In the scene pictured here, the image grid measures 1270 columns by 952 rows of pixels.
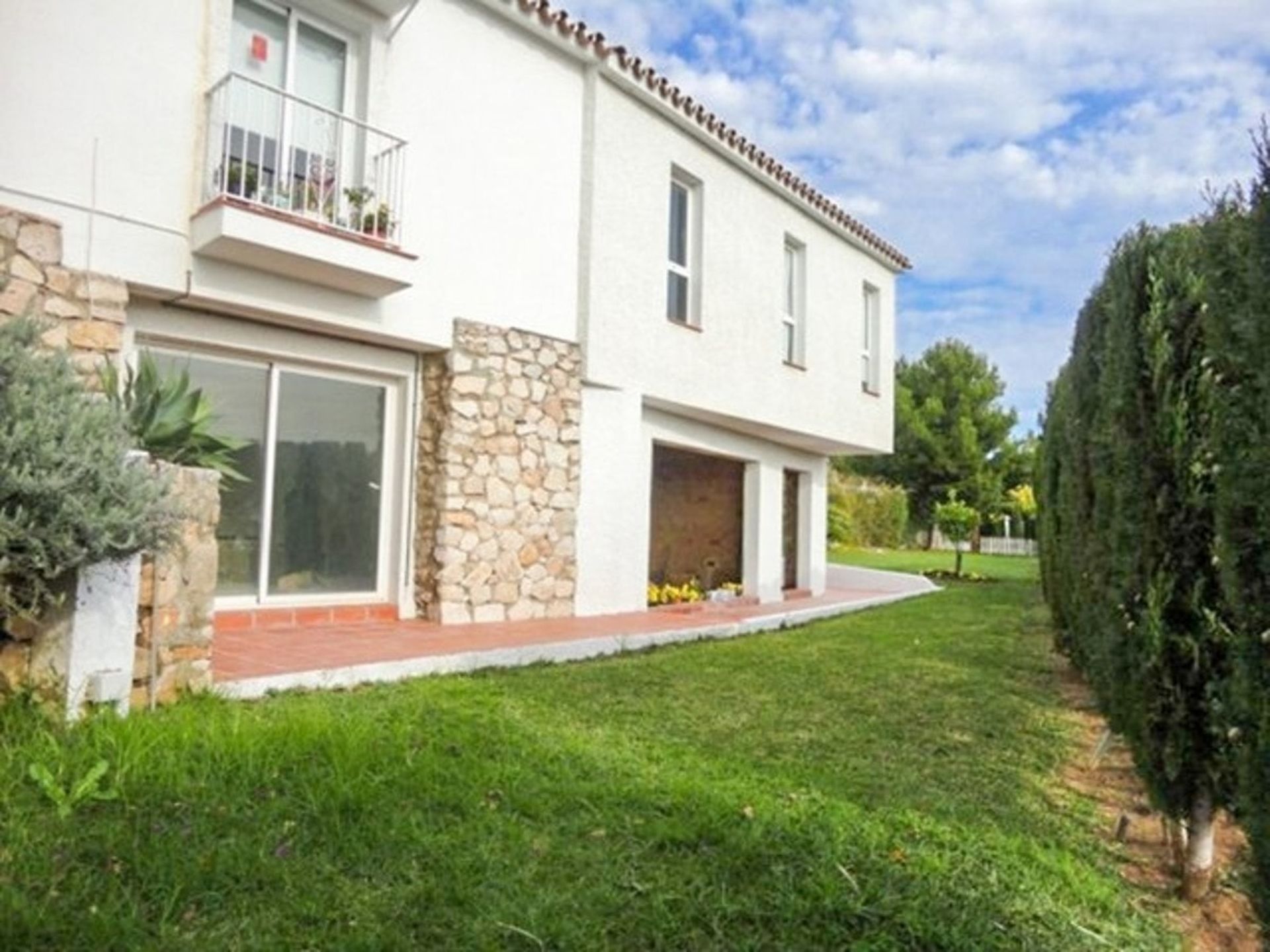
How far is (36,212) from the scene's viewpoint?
657 cm

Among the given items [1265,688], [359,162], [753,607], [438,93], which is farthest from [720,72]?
[1265,688]

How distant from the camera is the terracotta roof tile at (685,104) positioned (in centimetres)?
1020

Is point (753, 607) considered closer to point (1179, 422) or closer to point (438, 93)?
point (438, 93)

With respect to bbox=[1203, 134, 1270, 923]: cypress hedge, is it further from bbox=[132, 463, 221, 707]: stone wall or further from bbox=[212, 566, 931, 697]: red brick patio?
bbox=[212, 566, 931, 697]: red brick patio

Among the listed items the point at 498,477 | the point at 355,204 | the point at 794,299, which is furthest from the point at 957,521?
the point at 355,204

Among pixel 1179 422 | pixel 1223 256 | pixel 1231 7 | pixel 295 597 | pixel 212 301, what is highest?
pixel 1231 7

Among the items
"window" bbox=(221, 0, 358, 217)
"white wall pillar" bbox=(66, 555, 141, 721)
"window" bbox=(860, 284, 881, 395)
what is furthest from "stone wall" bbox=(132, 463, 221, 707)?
"window" bbox=(860, 284, 881, 395)

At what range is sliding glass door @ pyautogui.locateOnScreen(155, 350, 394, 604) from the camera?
8.25 metres

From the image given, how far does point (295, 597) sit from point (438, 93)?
223 inches

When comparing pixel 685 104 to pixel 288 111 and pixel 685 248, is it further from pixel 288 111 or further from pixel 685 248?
pixel 288 111

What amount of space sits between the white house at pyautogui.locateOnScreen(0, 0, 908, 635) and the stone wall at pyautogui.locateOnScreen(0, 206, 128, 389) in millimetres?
153

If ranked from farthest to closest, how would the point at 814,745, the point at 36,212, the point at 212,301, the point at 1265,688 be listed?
the point at 212,301, the point at 36,212, the point at 814,745, the point at 1265,688

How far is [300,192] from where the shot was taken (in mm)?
8242

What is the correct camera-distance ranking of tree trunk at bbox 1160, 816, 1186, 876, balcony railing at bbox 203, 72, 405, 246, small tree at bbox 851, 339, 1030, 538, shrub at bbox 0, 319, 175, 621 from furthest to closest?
small tree at bbox 851, 339, 1030, 538 < balcony railing at bbox 203, 72, 405, 246 < shrub at bbox 0, 319, 175, 621 < tree trunk at bbox 1160, 816, 1186, 876
